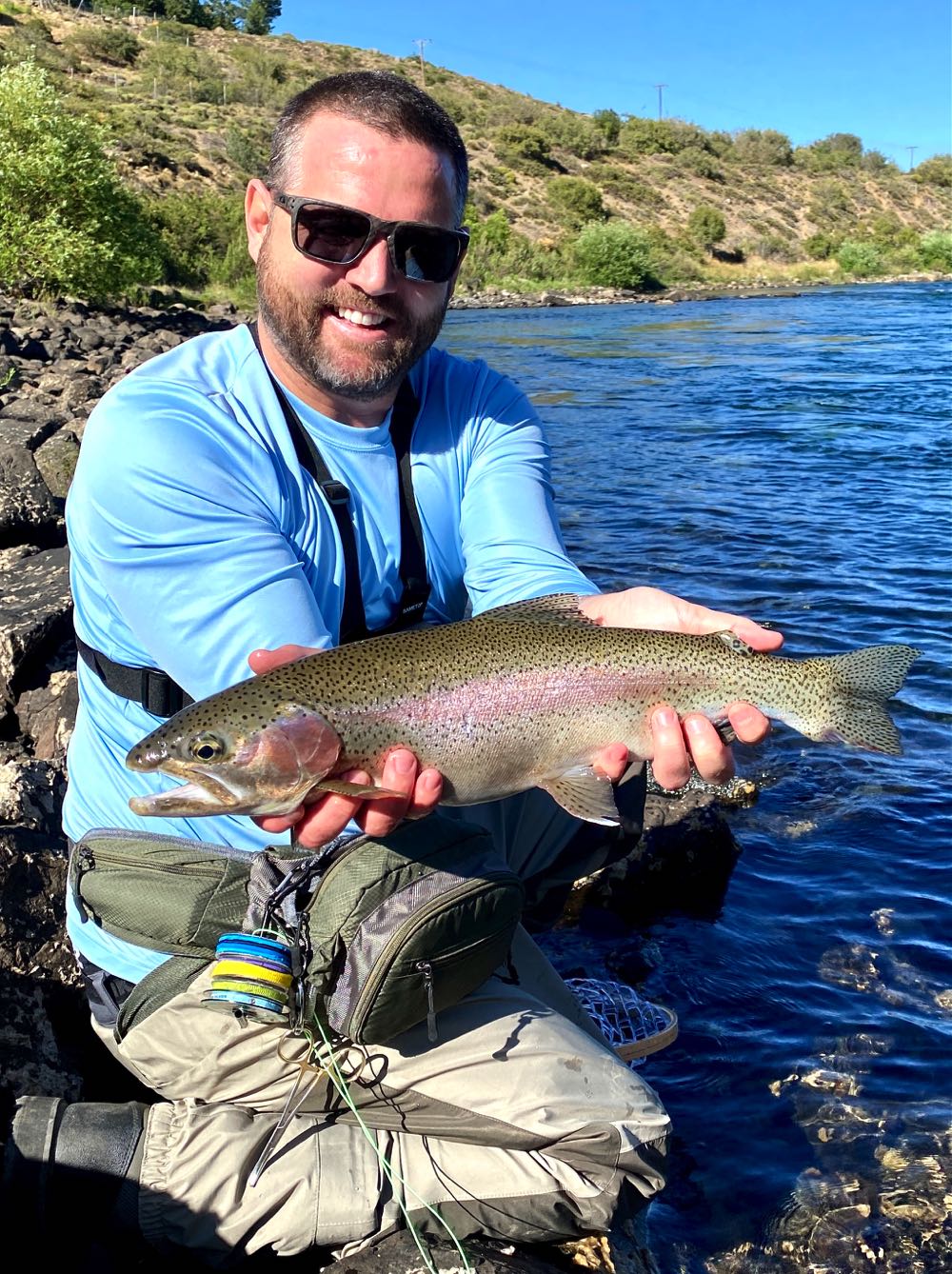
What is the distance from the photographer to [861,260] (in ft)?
230

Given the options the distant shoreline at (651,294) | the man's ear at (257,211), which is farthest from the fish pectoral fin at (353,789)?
the distant shoreline at (651,294)

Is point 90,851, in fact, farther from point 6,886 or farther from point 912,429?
point 912,429

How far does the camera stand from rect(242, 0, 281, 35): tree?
333 ft

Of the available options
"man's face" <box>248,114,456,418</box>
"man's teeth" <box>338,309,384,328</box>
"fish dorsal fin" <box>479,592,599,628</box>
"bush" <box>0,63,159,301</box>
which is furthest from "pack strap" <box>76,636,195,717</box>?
"bush" <box>0,63,159,301</box>

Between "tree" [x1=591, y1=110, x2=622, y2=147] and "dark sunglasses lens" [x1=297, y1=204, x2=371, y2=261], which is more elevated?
"tree" [x1=591, y1=110, x2=622, y2=147]

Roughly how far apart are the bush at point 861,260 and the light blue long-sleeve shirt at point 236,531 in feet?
243

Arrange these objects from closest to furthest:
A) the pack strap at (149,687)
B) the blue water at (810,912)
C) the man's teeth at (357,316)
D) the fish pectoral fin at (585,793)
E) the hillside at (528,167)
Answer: the pack strap at (149,687) < the fish pectoral fin at (585,793) < the man's teeth at (357,316) < the blue water at (810,912) < the hillside at (528,167)

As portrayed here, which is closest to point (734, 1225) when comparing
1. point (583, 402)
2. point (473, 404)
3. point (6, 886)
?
point (6, 886)

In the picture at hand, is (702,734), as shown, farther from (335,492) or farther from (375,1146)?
(375,1146)

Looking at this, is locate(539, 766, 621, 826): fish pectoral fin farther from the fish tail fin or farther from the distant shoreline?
the distant shoreline

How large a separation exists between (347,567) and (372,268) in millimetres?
902

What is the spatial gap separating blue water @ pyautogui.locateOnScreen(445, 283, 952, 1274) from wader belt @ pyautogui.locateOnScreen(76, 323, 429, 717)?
2.17 m

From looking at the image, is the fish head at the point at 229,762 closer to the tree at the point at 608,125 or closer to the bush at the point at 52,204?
the bush at the point at 52,204

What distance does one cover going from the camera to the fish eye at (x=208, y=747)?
8.39 ft
